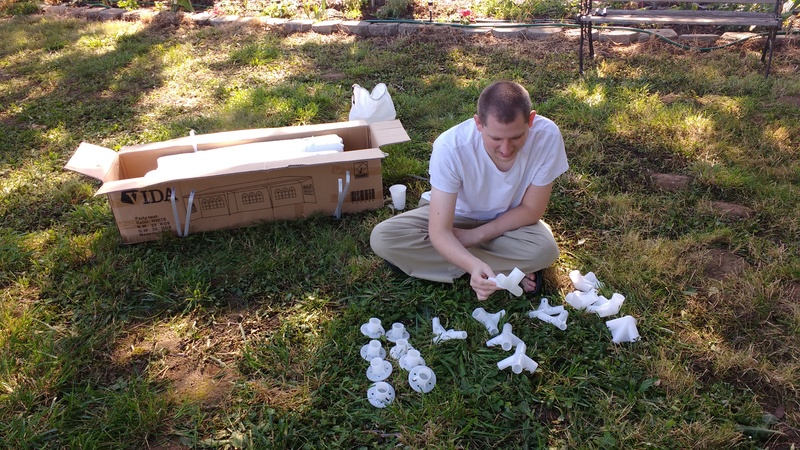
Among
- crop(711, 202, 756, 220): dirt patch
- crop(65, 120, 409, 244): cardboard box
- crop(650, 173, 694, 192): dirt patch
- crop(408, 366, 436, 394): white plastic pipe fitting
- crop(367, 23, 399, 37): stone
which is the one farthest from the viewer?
crop(367, 23, 399, 37): stone

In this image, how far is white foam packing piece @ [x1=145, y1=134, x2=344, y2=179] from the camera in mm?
3123

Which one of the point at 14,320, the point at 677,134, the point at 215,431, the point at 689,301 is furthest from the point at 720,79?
the point at 14,320

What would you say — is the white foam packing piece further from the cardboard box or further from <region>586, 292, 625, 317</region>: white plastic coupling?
<region>586, 292, 625, 317</region>: white plastic coupling

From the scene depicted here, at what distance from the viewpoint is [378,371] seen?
232 centimetres

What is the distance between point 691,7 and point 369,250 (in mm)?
5310

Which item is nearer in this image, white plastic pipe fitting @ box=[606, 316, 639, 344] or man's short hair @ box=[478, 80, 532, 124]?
man's short hair @ box=[478, 80, 532, 124]

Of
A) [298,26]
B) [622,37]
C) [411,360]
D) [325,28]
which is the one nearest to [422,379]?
[411,360]

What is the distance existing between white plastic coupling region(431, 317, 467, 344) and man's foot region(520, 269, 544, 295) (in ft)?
1.56

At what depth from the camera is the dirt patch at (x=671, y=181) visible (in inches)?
140

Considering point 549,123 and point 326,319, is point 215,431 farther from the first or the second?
point 549,123

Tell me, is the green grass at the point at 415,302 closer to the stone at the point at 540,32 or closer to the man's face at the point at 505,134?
the man's face at the point at 505,134

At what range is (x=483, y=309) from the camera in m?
2.62

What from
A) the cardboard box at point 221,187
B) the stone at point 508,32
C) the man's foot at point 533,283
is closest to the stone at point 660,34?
the stone at point 508,32

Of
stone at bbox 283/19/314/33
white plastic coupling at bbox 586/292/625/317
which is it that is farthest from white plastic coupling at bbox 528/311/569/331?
stone at bbox 283/19/314/33
